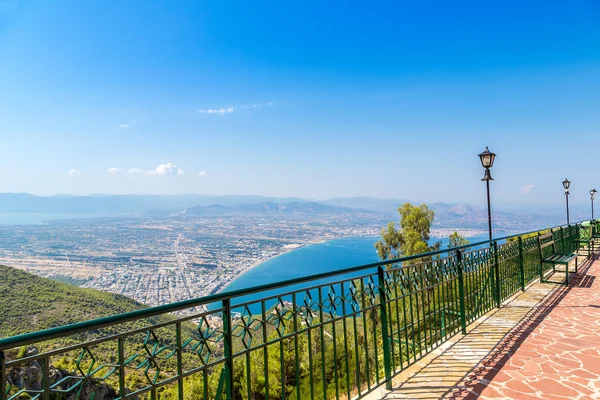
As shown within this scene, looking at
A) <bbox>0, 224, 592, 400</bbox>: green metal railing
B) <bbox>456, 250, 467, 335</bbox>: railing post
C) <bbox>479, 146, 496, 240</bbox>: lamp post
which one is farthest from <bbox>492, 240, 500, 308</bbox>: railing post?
<bbox>479, 146, 496, 240</bbox>: lamp post

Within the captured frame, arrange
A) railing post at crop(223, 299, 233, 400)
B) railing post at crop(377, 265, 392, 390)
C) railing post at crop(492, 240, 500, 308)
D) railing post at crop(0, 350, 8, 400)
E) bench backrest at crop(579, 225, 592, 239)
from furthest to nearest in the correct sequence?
1. bench backrest at crop(579, 225, 592, 239)
2. railing post at crop(492, 240, 500, 308)
3. railing post at crop(377, 265, 392, 390)
4. railing post at crop(223, 299, 233, 400)
5. railing post at crop(0, 350, 8, 400)

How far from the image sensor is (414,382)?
3.32 metres

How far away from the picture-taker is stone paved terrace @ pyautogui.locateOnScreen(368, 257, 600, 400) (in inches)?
122

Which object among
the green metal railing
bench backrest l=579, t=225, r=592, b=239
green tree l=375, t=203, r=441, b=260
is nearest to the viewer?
the green metal railing

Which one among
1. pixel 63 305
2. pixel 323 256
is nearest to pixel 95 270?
pixel 63 305

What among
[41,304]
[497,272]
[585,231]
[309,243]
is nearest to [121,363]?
[497,272]

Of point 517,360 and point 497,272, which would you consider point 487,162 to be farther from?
point 517,360

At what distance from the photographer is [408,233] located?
19.8 meters

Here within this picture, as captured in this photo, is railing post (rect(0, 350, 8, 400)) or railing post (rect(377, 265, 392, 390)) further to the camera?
railing post (rect(377, 265, 392, 390))

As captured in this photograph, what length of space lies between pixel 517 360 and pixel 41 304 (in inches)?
1281

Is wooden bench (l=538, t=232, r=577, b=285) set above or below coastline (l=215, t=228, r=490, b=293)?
above

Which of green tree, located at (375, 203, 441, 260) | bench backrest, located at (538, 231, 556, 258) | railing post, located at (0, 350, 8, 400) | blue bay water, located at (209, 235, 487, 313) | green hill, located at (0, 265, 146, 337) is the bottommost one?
blue bay water, located at (209, 235, 487, 313)

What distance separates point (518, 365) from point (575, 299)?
3832 millimetres

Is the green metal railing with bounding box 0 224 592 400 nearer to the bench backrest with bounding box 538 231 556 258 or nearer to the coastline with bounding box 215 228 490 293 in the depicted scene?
the bench backrest with bounding box 538 231 556 258
